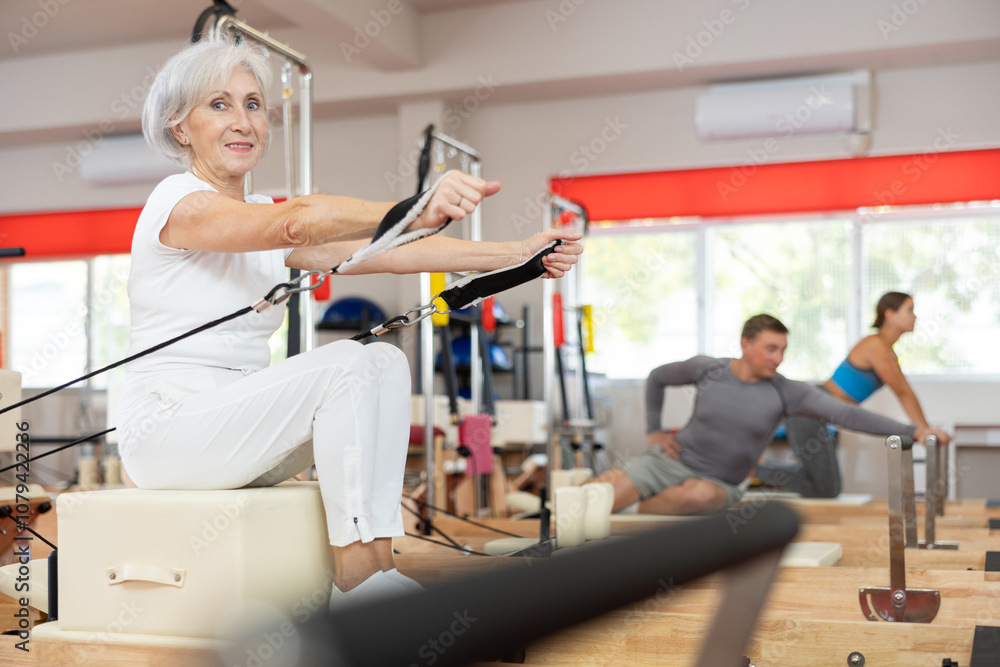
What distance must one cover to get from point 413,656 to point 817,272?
6457 millimetres

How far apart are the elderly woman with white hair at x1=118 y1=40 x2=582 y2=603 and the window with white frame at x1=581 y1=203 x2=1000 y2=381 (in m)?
5.21

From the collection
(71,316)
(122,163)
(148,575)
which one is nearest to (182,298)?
(148,575)

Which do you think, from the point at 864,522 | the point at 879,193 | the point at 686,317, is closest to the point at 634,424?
the point at 686,317

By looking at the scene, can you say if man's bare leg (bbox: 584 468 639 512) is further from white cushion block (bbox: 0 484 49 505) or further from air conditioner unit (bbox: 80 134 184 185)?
air conditioner unit (bbox: 80 134 184 185)

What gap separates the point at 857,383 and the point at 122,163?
552cm

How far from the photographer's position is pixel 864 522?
3.66 metres

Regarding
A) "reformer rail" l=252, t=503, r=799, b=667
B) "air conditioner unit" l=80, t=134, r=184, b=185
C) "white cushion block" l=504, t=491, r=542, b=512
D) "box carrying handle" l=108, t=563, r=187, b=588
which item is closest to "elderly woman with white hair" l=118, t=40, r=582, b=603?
"box carrying handle" l=108, t=563, r=187, b=588

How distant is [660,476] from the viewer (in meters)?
3.84

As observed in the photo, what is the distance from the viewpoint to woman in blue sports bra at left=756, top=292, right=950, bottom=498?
15.0 ft

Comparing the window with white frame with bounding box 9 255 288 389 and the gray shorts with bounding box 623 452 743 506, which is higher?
the window with white frame with bounding box 9 255 288 389

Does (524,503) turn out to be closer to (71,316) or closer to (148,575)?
(148,575)

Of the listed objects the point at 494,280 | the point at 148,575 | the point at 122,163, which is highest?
the point at 122,163

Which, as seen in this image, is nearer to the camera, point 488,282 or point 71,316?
point 488,282

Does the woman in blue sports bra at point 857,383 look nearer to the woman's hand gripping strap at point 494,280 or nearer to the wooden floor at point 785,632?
the wooden floor at point 785,632
